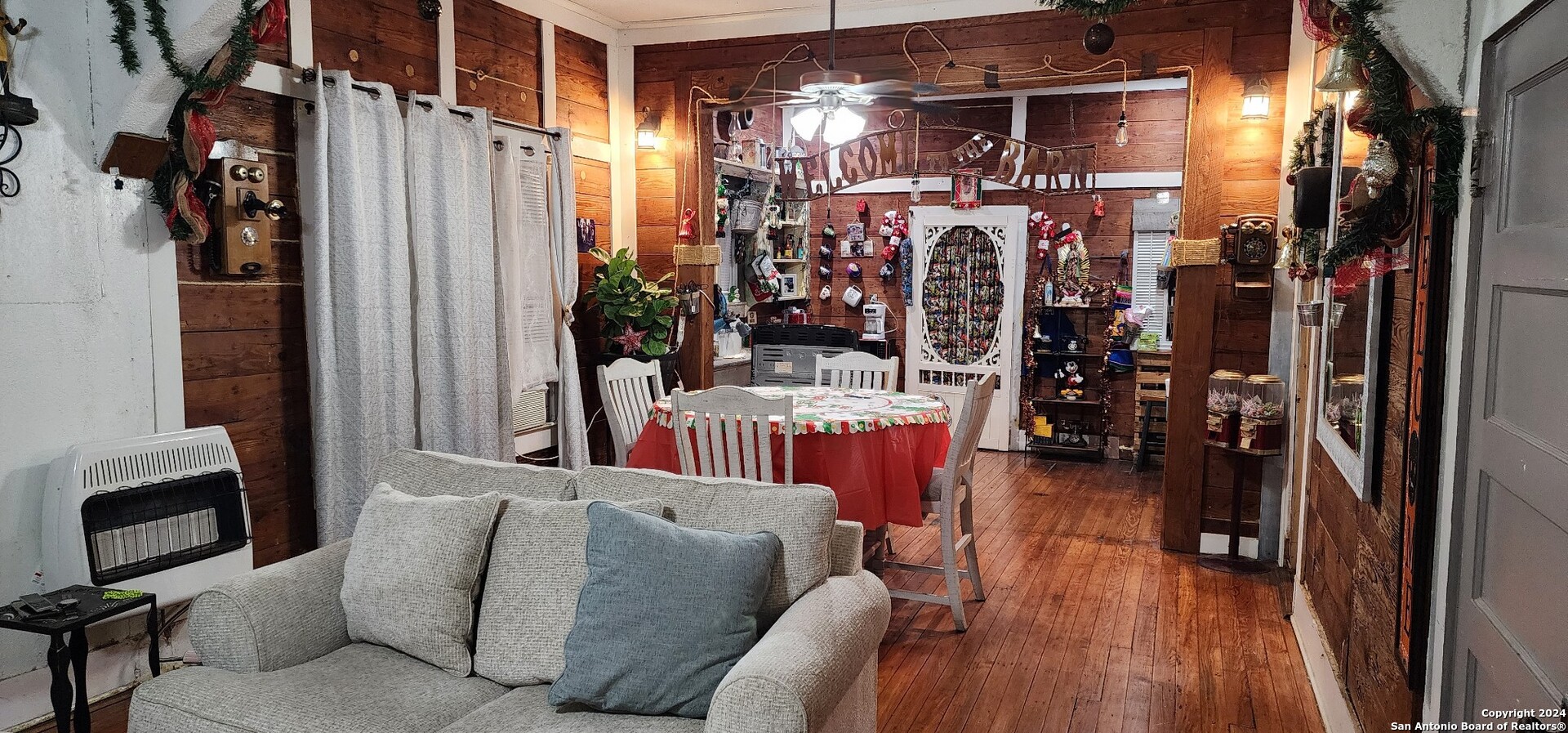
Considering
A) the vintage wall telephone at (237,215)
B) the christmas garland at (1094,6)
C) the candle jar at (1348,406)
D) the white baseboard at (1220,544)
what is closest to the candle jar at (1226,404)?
the white baseboard at (1220,544)

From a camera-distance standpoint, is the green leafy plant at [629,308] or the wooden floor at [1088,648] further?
the green leafy plant at [629,308]

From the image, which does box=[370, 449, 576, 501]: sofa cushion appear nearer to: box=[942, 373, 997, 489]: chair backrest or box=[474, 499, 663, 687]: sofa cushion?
box=[474, 499, 663, 687]: sofa cushion

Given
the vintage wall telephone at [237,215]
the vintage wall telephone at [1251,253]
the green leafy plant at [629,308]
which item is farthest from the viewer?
the green leafy plant at [629,308]

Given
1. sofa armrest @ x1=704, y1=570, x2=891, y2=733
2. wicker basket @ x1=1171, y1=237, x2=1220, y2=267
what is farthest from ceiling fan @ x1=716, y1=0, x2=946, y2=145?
sofa armrest @ x1=704, y1=570, x2=891, y2=733

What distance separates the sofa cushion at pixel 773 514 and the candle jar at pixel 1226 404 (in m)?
2.89

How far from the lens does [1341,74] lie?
237 centimetres

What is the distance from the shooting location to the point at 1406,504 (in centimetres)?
203

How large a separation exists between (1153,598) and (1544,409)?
2.78m

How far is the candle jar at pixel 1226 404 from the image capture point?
4.41 m

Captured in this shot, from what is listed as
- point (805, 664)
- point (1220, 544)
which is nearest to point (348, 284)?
point (805, 664)

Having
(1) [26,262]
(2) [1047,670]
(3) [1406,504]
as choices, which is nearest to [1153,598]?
(2) [1047,670]

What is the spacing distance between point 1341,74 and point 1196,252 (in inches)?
85.4

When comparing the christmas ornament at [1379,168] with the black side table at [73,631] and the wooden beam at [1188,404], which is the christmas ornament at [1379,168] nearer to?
the wooden beam at [1188,404]

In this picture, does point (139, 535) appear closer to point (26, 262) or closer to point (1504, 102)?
point (26, 262)
